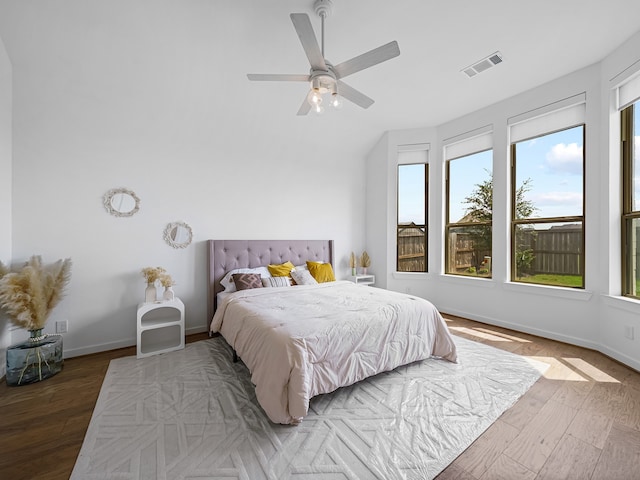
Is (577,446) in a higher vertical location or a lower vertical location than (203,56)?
lower

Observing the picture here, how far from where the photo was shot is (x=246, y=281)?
10.8 feet

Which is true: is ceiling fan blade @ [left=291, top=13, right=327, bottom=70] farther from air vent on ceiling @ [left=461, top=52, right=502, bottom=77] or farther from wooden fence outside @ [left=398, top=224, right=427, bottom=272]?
wooden fence outside @ [left=398, top=224, right=427, bottom=272]

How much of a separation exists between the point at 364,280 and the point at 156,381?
11.0 ft

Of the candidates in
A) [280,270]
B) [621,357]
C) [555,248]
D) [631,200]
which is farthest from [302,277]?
[631,200]

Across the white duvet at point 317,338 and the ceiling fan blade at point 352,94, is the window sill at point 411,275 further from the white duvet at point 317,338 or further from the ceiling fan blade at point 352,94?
the ceiling fan blade at point 352,94

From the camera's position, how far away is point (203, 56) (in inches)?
109

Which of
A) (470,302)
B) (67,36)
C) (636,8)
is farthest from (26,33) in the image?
(470,302)

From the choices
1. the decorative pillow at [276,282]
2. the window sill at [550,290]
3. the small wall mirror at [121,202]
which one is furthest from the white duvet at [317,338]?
the window sill at [550,290]

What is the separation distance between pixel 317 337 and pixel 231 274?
1.89 m

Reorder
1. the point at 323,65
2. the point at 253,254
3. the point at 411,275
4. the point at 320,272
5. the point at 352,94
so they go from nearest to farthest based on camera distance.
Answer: the point at 323,65, the point at 352,94, the point at 253,254, the point at 320,272, the point at 411,275

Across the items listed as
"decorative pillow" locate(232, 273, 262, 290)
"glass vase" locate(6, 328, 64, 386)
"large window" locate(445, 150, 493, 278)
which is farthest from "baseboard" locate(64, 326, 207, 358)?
"large window" locate(445, 150, 493, 278)

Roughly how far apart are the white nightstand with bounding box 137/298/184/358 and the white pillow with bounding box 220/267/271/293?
0.57m

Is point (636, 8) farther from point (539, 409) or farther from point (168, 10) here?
point (168, 10)

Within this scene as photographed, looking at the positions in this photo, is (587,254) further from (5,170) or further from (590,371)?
(5,170)
